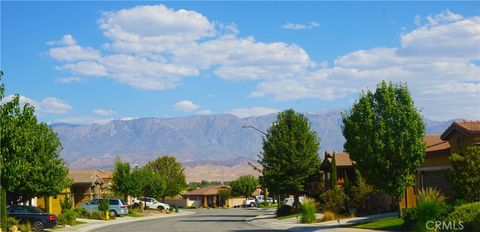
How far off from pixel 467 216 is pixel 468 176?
485 centimetres

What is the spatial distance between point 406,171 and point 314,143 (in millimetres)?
20984

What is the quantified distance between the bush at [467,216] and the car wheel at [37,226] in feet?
70.6

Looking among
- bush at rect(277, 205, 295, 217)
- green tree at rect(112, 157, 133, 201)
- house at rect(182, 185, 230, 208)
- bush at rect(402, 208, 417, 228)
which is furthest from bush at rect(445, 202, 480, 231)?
house at rect(182, 185, 230, 208)

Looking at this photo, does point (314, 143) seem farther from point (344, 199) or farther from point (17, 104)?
point (17, 104)

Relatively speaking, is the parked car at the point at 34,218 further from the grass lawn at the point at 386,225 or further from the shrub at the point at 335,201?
the shrub at the point at 335,201

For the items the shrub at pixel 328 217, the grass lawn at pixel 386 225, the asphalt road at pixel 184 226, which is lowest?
the asphalt road at pixel 184 226

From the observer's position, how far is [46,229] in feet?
123

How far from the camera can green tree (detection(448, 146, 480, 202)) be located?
2869 cm

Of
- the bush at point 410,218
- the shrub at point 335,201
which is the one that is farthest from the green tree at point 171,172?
the bush at point 410,218

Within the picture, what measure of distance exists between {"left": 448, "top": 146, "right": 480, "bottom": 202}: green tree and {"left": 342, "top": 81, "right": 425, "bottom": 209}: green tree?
3.18 meters

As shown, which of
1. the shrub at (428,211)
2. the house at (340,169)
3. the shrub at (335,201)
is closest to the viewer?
the shrub at (428,211)

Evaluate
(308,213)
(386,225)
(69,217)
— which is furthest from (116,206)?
(386,225)

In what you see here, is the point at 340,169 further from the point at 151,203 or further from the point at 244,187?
the point at 244,187

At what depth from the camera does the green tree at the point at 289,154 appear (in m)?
51.8
